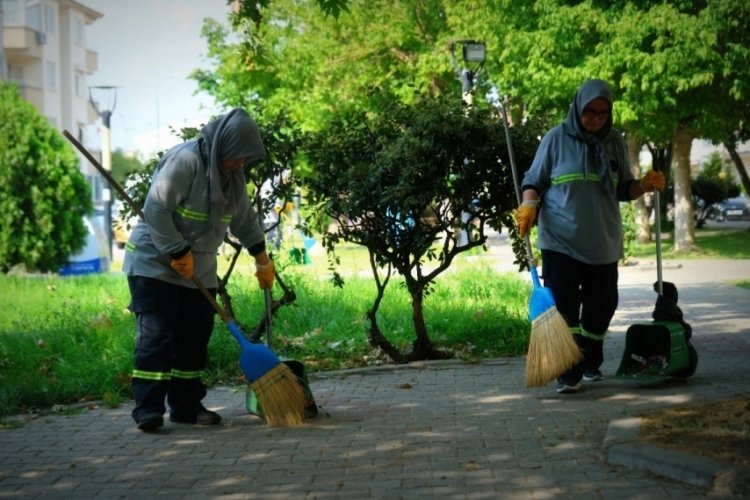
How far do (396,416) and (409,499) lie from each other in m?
1.89

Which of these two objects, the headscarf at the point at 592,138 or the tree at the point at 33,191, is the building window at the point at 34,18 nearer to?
the tree at the point at 33,191

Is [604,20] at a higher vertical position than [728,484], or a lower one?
higher

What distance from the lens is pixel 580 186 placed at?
7.02 metres

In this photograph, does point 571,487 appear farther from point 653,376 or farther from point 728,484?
point 653,376

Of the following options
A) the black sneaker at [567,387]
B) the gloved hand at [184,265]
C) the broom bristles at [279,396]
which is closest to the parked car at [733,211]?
the black sneaker at [567,387]

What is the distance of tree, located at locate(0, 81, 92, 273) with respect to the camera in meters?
18.9

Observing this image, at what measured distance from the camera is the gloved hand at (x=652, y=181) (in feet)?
23.7

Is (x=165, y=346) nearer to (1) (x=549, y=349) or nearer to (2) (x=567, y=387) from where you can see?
(1) (x=549, y=349)

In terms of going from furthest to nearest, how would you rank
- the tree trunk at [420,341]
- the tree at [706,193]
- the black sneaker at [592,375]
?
1. the tree at [706,193]
2. the tree trunk at [420,341]
3. the black sneaker at [592,375]

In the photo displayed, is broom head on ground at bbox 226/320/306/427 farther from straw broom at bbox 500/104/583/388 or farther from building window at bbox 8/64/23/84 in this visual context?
building window at bbox 8/64/23/84

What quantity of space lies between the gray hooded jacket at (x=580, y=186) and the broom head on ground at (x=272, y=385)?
2000mm

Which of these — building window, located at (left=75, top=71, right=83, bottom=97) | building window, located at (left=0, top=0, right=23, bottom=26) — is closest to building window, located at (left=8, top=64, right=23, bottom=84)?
building window, located at (left=0, top=0, right=23, bottom=26)

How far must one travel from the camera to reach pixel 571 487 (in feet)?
15.7

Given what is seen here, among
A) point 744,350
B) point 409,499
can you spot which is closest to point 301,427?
point 409,499
